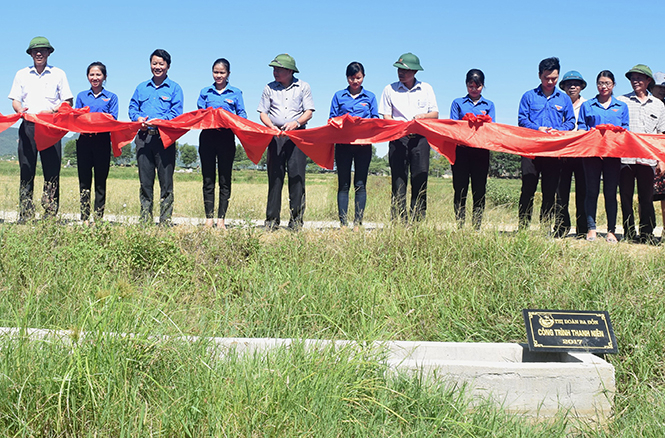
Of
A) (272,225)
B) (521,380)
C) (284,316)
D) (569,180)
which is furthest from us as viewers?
(569,180)

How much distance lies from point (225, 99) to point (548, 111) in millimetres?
4469

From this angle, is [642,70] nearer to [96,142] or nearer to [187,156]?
[96,142]

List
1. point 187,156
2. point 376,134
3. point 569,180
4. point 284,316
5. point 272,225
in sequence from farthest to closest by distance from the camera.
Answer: point 187,156 < point 569,180 < point 376,134 < point 272,225 < point 284,316

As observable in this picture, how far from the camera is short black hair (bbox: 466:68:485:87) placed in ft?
26.2

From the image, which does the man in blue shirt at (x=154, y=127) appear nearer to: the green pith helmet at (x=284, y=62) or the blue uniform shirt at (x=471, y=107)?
the green pith helmet at (x=284, y=62)

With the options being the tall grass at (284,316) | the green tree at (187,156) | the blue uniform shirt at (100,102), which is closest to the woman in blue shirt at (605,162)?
the tall grass at (284,316)

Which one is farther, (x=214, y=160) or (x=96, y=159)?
(x=96, y=159)

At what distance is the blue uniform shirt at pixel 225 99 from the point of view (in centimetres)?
830

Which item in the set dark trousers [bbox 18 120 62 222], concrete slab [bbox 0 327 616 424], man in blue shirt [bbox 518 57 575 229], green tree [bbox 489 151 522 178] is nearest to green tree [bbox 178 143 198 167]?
green tree [bbox 489 151 522 178]

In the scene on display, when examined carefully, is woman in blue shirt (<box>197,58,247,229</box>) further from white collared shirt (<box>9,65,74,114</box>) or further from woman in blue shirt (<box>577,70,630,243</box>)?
woman in blue shirt (<box>577,70,630,243</box>)

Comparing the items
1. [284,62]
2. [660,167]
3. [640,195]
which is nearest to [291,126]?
[284,62]

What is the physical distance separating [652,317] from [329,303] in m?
2.58

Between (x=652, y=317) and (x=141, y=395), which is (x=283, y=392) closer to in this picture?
(x=141, y=395)

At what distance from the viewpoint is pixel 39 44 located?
841 centimetres
